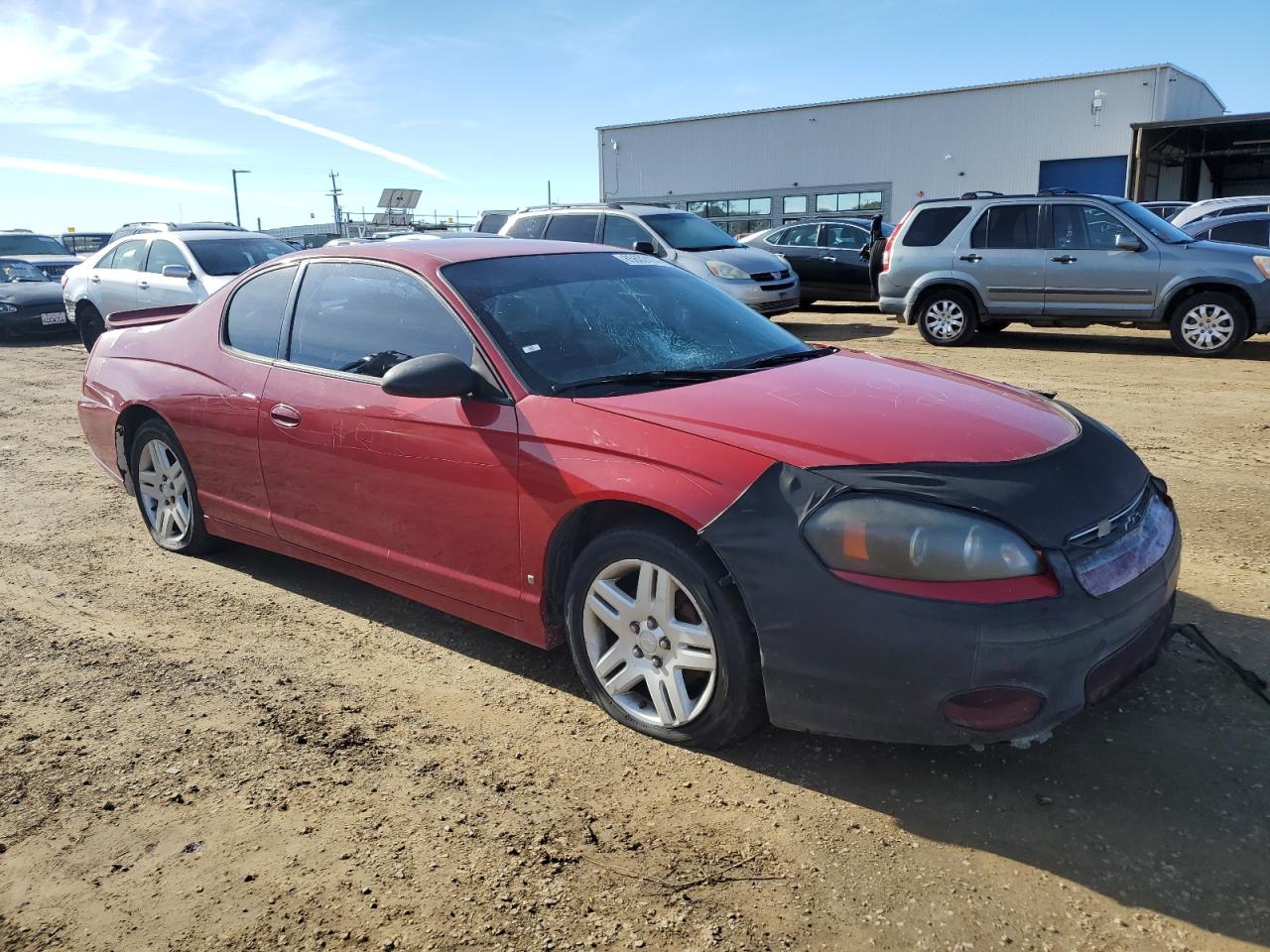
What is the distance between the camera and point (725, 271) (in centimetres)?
1358

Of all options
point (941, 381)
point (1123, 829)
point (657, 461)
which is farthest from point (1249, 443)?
point (657, 461)

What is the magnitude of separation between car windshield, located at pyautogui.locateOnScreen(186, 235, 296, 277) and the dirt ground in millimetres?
8606

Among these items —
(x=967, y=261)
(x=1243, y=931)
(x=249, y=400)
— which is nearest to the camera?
(x=1243, y=931)

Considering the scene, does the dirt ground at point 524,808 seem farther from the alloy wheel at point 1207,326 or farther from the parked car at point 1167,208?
the parked car at point 1167,208

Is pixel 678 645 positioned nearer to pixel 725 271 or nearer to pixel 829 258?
pixel 725 271

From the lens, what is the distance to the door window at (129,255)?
13055 mm

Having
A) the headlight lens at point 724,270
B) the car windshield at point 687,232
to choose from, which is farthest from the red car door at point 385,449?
the car windshield at point 687,232

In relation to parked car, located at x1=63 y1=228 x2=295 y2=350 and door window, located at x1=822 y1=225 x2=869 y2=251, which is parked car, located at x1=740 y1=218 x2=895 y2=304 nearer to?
door window, located at x1=822 y1=225 x2=869 y2=251

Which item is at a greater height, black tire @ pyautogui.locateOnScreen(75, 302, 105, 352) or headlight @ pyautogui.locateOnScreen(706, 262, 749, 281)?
headlight @ pyautogui.locateOnScreen(706, 262, 749, 281)

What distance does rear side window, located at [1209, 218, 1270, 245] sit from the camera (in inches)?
529

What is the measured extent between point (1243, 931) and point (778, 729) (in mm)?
1357

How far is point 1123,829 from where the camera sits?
2.62 meters

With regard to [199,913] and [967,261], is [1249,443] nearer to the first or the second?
[967,261]

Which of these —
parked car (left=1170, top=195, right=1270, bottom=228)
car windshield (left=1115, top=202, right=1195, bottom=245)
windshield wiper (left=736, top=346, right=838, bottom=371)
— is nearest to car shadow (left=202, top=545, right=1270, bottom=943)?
windshield wiper (left=736, top=346, right=838, bottom=371)
